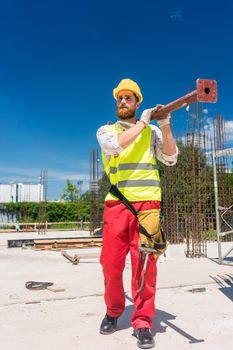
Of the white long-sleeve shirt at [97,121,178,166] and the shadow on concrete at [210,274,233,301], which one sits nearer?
the white long-sleeve shirt at [97,121,178,166]

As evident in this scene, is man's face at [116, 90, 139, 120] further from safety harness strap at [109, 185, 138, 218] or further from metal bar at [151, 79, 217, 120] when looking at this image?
metal bar at [151, 79, 217, 120]

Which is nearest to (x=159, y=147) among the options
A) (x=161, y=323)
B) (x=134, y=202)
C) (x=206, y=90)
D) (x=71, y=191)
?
(x=134, y=202)

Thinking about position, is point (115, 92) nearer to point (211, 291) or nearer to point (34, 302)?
point (34, 302)

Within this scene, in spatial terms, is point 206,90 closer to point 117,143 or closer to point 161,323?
point 117,143

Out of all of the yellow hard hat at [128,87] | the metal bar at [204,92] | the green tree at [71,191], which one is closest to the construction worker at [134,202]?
the yellow hard hat at [128,87]

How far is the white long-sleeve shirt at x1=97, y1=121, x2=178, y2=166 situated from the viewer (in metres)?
2.64

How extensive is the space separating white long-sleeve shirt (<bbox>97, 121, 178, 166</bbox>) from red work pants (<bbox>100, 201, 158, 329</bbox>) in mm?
357

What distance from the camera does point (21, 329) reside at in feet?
11.0

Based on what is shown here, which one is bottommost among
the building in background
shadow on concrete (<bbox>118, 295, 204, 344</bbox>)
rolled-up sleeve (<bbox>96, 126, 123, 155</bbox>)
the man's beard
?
shadow on concrete (<bbox>118, 295, 204, 344</bbox>)

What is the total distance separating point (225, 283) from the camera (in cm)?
573

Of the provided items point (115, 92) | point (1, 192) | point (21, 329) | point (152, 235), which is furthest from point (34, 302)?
point (1, 192)

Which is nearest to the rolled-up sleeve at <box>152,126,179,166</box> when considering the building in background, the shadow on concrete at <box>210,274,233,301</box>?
the shadow on concrete at <box>210,274,233,301</box>

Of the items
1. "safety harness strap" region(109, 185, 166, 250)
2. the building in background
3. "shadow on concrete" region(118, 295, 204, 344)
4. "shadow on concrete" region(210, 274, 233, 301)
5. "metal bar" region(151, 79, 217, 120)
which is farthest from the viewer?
the building in background

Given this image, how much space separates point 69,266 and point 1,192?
64.7 meters
